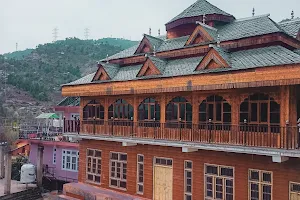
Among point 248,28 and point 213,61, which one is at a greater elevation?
point 248,28

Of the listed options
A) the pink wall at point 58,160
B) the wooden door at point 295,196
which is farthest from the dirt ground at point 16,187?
the wooden door at point 295,196

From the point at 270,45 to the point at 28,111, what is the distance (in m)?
61.6

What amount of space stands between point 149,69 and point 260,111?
6.07m

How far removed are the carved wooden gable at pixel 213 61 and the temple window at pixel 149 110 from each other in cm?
330

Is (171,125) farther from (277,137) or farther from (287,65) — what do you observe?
(287,65)

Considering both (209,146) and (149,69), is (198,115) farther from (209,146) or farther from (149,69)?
(149,69)

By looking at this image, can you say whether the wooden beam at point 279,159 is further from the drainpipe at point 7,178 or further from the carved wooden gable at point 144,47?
the drainpipe at point 7,178

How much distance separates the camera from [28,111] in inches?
2648

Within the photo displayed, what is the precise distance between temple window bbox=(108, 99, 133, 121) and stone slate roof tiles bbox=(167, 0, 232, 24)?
19.3 feet

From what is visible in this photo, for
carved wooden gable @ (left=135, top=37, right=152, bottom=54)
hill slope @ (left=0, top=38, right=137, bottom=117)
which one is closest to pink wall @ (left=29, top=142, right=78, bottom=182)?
carved wooden gable @ (left=135, top=37, right=152, bottom=54)

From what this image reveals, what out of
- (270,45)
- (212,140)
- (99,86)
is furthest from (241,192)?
(99,86)

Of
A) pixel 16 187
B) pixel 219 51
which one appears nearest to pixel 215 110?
pixel 219 51

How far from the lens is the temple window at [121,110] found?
699 inches

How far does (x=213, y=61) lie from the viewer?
45.7ft
